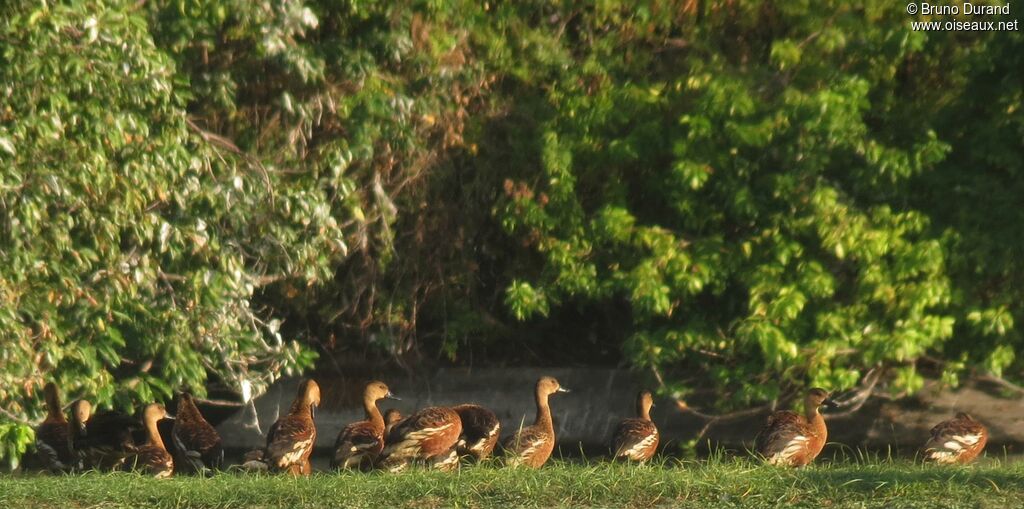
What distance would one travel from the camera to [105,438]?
48.0 feet

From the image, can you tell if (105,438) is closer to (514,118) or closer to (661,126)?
(514,118)

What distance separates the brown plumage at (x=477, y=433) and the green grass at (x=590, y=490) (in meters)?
3.33

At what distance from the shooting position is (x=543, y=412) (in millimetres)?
14570

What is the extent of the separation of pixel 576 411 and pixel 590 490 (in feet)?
26.7

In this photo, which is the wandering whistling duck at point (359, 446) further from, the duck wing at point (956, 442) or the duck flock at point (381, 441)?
the duck wing at point (956, 442)

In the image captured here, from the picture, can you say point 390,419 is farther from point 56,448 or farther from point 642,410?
point 56,448

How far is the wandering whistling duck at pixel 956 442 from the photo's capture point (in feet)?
43.3

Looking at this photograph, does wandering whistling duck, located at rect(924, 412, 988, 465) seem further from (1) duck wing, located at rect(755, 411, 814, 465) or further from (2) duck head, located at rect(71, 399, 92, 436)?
(2) duck head, located at rect(71, 399, 92, 436)

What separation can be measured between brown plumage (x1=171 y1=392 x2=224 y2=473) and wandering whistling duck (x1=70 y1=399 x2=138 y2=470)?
0.49 meters

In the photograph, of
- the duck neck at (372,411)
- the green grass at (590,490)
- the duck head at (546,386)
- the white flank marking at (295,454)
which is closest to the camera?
the green grass at (590,490)

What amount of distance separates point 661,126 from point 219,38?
4.33m

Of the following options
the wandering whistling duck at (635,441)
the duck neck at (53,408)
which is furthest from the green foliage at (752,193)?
the duck neck at (53,408)

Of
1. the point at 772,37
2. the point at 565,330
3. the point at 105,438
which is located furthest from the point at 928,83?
the point at 105,438

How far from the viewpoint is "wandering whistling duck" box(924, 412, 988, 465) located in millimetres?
13203
